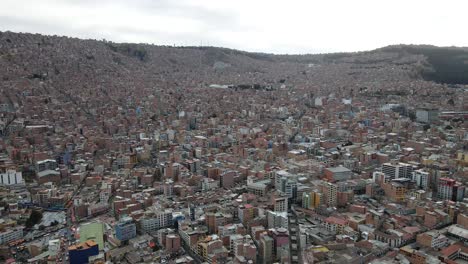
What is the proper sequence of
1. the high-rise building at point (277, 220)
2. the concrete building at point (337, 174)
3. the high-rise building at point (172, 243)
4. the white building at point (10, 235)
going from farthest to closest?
the concrete building at point (337, 174)
the high-rise building at point (277, 220)
the white building at point (10, 235)
the high-rise building at point (172, 243)

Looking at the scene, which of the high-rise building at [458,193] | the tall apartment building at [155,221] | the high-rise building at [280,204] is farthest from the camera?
the high-rise building at [458,193]

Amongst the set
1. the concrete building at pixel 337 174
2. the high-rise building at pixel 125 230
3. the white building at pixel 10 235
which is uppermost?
the concrete building at pixel 337 174

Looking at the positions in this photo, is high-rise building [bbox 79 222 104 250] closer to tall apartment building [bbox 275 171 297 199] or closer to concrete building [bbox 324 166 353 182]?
tall apartment building [bbox 275 171 297 199]

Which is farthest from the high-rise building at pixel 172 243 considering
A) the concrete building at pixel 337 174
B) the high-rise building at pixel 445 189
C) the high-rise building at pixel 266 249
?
the high-rise building at pixel 445 189

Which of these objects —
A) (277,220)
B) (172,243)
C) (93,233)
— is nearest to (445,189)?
(277,220)

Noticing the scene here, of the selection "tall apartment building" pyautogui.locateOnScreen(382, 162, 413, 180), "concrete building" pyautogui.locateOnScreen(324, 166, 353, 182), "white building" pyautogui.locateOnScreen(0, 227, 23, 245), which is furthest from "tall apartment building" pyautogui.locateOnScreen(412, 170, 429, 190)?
"white building" pyautogui.locateOnScreen(0, 227, 23, 245)

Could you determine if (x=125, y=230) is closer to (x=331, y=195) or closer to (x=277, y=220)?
(x=277, y=220)

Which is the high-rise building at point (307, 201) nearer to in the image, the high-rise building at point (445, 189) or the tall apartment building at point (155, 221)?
the tall apartment building at point (155, 221)

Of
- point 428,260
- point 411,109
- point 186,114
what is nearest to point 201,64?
point 186,114

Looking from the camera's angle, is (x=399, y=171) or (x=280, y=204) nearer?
(x=280, y=204)
